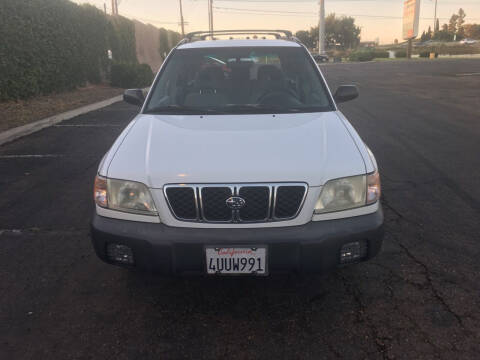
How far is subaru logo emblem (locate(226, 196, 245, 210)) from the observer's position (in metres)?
2.48

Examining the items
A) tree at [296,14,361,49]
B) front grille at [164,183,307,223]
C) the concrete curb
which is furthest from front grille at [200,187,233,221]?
tree at [296,14,361,49]

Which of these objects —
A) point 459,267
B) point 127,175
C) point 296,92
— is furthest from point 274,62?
point 459,267

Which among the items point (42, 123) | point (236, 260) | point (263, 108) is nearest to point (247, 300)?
point (236, 260)

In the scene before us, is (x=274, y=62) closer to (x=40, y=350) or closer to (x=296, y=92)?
(x=296, y=92)

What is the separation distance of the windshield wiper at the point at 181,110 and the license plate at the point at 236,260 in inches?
56.0

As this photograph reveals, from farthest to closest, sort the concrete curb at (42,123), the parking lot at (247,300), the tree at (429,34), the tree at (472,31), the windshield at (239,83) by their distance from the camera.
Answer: the tree at (429,34) < the tree at (472,31) < the concrete curb at (42,123) < the windshield at (239,83) < the parking lot at (247,300)

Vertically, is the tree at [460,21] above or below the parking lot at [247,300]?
above

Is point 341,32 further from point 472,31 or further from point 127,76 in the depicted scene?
point 127,76

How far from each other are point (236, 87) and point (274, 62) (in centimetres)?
54

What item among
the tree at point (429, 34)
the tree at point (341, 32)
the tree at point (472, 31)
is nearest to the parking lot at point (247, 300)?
the tree at point (341, 32)

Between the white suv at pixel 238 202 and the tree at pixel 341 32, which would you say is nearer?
the white suv at pixel 238 202

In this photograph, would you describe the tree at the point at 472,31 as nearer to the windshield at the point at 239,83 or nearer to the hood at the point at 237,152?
the windshield at the point at 239,83

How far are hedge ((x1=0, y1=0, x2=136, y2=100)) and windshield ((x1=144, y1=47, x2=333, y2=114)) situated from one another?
868 cm

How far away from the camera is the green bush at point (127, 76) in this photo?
1831 cm
